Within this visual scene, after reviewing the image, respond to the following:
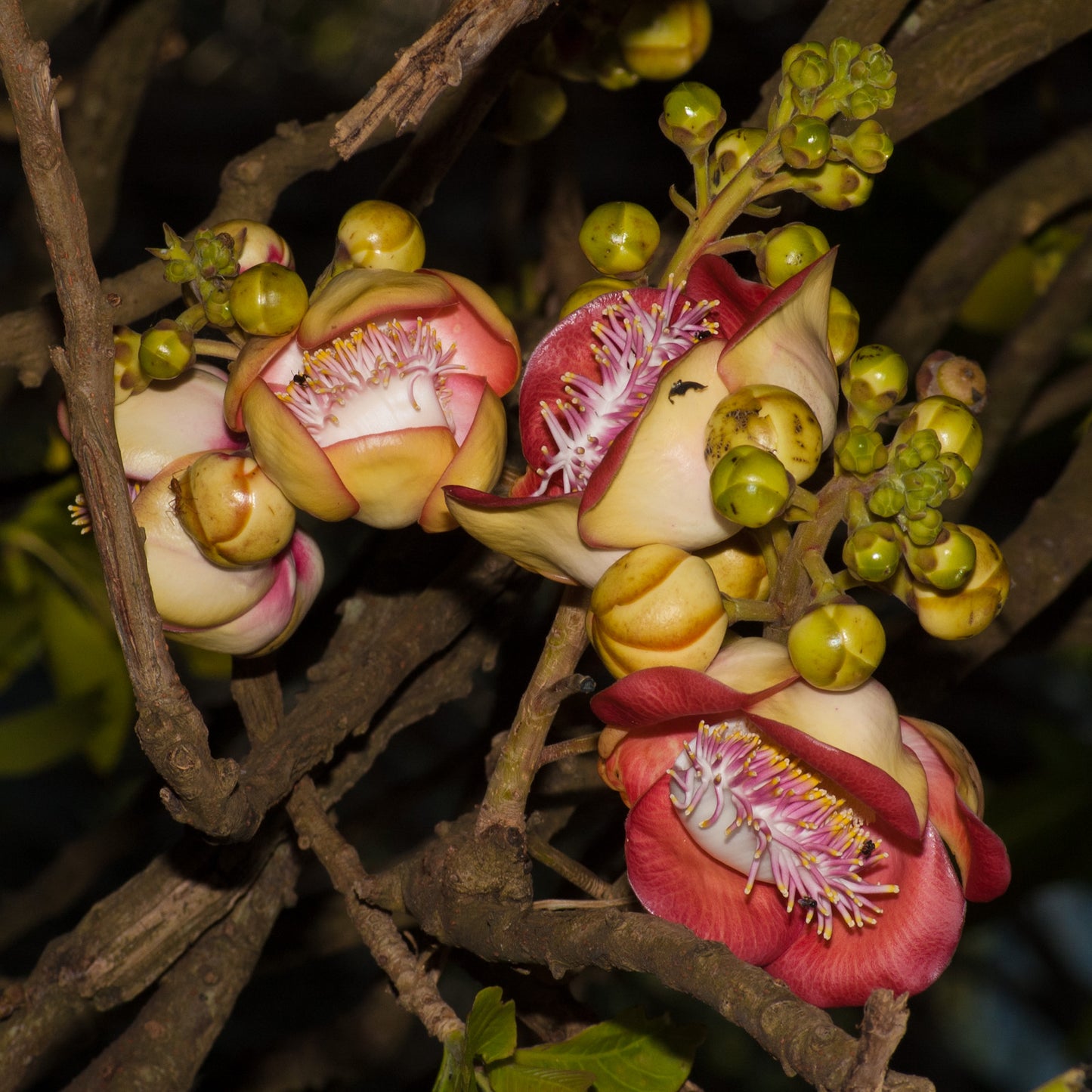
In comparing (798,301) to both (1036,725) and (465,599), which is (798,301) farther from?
(1036,725)

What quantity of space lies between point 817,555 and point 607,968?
0.22 m

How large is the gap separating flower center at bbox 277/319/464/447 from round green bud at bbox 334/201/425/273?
56mm

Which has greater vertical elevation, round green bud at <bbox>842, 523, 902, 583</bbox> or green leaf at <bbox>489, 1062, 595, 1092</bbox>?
round green bud at <bbox>842, 523, 902, 583</bbox>

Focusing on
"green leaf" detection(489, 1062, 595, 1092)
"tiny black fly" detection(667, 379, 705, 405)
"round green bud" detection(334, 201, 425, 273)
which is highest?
"round green bud" detection(334, 201, 425, 273)

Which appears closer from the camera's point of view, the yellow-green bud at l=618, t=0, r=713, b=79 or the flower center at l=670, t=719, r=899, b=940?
the flower center at l=670, t=719, r=899, b=940

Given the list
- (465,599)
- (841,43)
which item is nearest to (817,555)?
(841,43)

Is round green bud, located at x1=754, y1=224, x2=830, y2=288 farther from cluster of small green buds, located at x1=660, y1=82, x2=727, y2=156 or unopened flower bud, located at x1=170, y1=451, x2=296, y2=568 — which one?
unopened flower bud, located at x1=170, y1=451, x2=296, y2=568

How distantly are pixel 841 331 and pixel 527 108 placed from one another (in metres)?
0.49

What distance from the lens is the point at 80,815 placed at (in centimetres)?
207

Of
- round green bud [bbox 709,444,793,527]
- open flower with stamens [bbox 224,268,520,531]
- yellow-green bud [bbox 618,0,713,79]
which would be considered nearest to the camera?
round green bud [bbox 709,444,793,527]

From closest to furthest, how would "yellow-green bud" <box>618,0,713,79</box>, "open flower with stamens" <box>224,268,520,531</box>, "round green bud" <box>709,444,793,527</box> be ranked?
1. "round green bud" <box>709,444,793,527</box>
2. "open flower with stamens" <box>224,268,520,531</box>
3. "yellow-green bud" <box>618,0,713,79</box>

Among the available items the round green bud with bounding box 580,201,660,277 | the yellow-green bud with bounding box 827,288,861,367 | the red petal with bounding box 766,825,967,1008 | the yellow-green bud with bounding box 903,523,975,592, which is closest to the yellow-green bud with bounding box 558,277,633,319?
the round green bud with bounding box 580,201,660,277

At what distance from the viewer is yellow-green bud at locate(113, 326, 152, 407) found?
70cm

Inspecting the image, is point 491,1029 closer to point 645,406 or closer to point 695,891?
point 695,891
